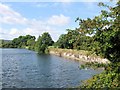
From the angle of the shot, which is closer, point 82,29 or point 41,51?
point 82,29

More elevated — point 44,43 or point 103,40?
point 44,43

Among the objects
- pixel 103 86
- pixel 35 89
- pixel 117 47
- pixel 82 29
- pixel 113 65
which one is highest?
pixel 82 29

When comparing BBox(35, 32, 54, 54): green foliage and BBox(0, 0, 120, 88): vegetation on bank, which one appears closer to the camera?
BBox(0, 0, 120, 88): vegetation on bank

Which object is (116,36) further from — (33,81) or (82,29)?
(33,81)

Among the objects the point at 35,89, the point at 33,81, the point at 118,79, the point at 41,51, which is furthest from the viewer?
the point at 41,51

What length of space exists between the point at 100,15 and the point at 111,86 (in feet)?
9.99

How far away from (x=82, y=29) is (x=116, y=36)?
149 cm

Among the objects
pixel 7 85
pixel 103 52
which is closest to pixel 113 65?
pixel 103 52

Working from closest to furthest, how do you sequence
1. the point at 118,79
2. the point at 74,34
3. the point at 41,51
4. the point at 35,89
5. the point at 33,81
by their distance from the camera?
the point at 118,79 → the point at 74,34 → the point at 35,89 → the point at 33,81 → the point at 41,51

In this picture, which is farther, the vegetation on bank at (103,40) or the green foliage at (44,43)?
the green foliage at (44,43)

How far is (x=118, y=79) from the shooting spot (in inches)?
407

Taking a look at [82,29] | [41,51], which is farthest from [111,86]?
[41,51]

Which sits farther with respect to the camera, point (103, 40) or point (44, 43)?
point (44, 43)

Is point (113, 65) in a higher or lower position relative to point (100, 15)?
lower
